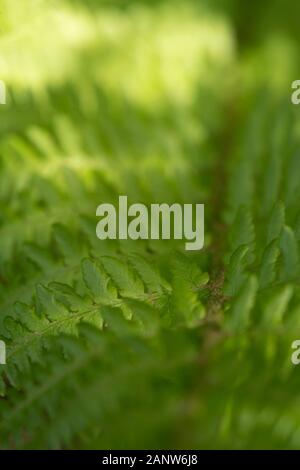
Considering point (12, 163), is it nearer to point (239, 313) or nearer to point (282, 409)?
point (239, 313)

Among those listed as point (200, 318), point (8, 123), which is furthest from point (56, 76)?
point (200, 318)

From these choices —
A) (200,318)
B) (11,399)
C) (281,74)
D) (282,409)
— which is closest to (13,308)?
(11,399)

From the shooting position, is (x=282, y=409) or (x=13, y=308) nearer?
(x=282, y=409)

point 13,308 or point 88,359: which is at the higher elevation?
point 13,308
